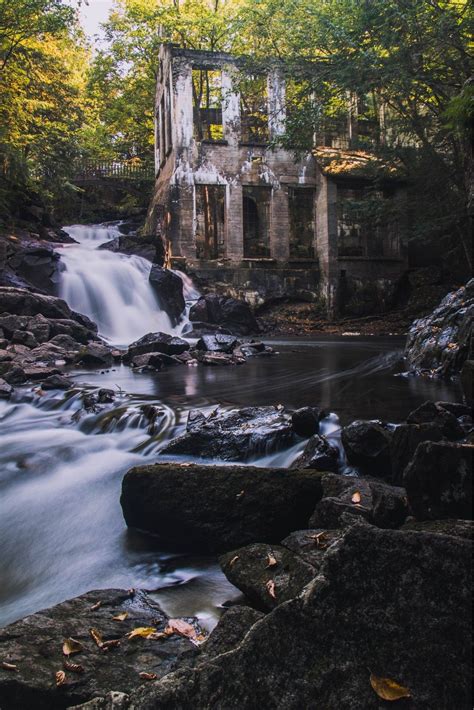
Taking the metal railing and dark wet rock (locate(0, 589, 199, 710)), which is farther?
the metal railing

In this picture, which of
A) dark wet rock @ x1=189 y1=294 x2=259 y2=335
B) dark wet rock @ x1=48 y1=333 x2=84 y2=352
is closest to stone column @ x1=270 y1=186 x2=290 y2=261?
dark wet rock @ x1=189 y1=294 x2=259 y2=335

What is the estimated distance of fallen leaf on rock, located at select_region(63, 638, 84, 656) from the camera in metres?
2.38

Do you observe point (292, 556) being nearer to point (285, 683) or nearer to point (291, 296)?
point (285, 683)

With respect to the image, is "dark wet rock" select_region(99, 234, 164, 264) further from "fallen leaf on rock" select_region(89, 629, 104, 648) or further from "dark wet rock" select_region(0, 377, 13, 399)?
"fallen leaf on rock" select_region(89, 629, 104, 648)

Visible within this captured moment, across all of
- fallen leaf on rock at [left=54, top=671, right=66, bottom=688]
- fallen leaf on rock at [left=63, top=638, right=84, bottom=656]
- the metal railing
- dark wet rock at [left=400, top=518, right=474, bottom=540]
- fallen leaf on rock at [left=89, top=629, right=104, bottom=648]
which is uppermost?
the metal railing

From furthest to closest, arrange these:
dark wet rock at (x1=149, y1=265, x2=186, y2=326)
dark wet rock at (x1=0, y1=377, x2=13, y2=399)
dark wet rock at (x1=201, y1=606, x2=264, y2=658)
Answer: dark wet rock at (x1=149, y1=265, x2=186, y2=326)
dark wet rock at (x1=0, y1=377, x2=13, y2=399)
dark wet rock at (x1=201, y1=606, x2=264, y2=658)

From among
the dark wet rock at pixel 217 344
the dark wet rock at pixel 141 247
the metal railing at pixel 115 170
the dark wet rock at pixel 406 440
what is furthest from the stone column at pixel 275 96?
the dark wet rock at pixel 406 440

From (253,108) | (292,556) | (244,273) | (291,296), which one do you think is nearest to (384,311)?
(291,296)

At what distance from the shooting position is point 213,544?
366cm

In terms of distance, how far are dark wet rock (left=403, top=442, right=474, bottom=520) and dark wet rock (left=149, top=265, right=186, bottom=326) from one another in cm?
1612

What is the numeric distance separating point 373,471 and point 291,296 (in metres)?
19.0

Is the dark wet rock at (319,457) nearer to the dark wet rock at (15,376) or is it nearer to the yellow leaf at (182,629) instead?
the yellow leaf at (182,629)

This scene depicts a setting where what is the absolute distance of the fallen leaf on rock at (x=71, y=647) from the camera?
2.38m

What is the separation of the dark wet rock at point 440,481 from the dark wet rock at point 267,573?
603 millimetres
